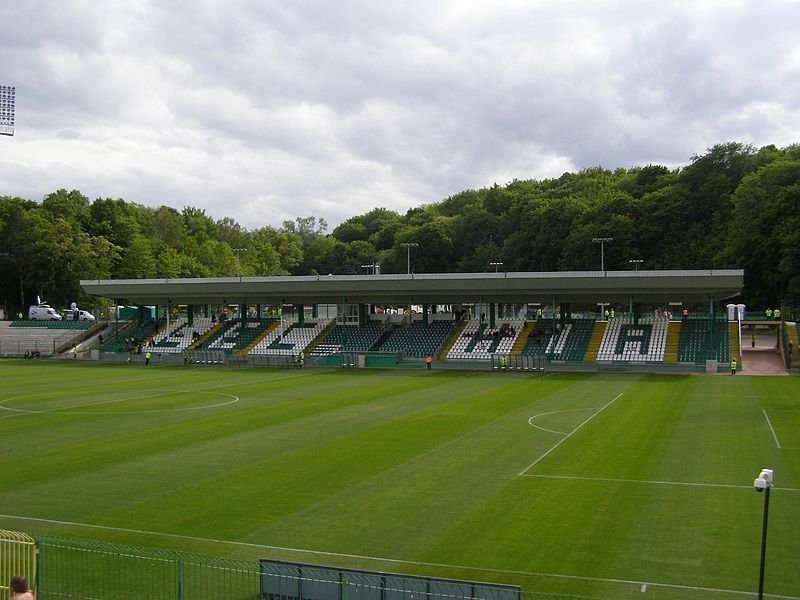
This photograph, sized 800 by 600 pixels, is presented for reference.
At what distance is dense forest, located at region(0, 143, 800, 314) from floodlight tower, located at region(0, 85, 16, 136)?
3457 centimetres

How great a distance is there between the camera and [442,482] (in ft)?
71.9

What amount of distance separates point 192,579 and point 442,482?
861 centimetres

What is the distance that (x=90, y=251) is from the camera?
355ft

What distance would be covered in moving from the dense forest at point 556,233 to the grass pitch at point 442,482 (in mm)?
51159

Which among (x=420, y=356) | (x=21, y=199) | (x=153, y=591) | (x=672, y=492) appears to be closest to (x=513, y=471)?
(x=672, y=492)

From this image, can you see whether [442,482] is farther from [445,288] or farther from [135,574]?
[445,288]

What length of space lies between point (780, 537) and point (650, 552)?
3283 millimetres

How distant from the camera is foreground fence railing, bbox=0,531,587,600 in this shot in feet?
39.5

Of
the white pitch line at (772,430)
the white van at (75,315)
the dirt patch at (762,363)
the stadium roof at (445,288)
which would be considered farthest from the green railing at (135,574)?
the white van at (75,315)

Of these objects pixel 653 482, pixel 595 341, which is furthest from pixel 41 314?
pixel 653 482

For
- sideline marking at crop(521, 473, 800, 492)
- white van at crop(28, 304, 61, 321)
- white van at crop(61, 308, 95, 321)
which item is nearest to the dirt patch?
sideline marking at crop(521, 473, 800, 492)

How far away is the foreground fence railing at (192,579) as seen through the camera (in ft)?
39.5

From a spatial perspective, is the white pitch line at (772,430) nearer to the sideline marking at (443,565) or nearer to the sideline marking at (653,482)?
the sideline marking at (653,482)

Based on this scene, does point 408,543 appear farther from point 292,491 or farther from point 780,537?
point 780,537
